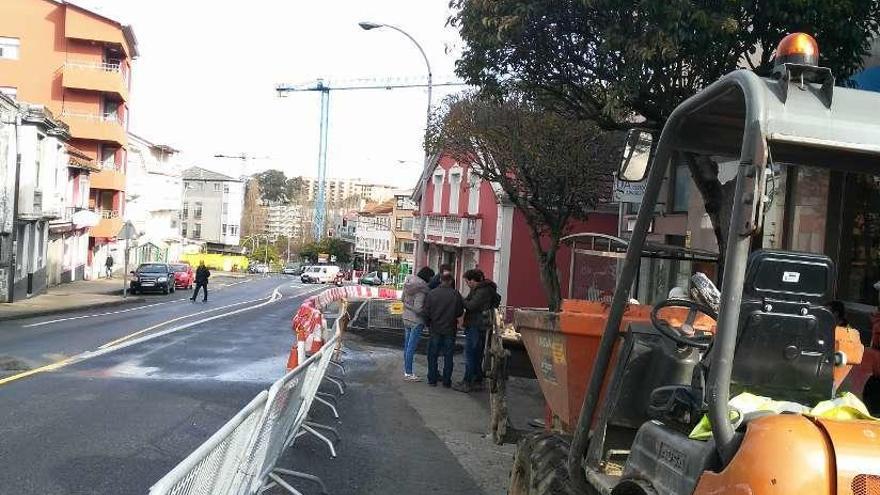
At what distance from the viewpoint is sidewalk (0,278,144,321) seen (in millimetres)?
25872

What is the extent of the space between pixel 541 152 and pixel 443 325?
5.29 meters

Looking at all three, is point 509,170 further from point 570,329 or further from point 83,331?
point 570,329

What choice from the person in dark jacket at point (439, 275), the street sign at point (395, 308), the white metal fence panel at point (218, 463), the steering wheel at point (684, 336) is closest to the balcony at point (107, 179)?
the street sign at point (395, 308)

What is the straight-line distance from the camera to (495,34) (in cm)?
1012

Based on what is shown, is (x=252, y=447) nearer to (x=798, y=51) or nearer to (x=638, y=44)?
(x=798, y=51)

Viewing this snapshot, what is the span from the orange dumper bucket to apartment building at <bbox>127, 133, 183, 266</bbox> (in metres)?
56.0

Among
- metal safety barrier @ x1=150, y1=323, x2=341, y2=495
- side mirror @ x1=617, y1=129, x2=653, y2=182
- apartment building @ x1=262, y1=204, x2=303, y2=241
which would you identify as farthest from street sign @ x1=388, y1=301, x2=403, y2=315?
apartment building @ x1=262, y1=204, x2=303, y2=241

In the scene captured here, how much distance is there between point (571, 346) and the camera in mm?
5238

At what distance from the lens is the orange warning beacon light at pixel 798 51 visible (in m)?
2.90

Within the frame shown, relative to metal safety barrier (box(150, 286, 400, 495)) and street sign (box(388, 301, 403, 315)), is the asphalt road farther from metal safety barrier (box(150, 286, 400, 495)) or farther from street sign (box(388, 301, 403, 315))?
street sign (box(388, 301, 403, 315))

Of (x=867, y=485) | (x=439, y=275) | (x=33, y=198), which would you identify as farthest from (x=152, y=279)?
(x=867, y=485)

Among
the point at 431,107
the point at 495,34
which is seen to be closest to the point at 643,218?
the point at 495,34

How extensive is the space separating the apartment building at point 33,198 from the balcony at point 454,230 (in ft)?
48.9

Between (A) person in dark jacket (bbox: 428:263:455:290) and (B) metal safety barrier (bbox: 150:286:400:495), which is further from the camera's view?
(A) person in dark jacket (bbox: 428:263:455:290)
